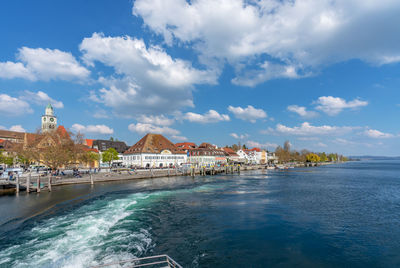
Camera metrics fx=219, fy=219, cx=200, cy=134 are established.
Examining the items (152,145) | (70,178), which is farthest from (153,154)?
(70,178)

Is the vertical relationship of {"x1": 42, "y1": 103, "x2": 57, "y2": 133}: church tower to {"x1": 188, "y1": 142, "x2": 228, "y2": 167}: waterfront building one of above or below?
above

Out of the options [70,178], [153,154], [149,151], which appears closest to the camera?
[70,178]

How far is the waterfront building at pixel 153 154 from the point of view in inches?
2894

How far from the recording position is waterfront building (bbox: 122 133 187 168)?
73.5 metres

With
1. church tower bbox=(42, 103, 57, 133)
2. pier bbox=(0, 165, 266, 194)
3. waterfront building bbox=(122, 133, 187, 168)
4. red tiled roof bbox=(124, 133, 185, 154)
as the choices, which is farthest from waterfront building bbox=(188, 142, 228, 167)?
church tower bbox=(42, 103, 57, 133)

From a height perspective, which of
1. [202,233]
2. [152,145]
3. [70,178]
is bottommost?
[202,233]

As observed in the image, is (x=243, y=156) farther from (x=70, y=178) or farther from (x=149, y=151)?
(x=70, y=178)

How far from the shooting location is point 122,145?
10306cm

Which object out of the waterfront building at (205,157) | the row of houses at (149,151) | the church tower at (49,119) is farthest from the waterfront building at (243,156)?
the church tower at (49,119)

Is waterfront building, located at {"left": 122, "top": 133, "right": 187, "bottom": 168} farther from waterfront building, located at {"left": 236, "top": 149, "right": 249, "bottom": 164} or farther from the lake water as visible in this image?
waterfront building, located at {"left": 236, "top": 149, "right": 249, "bottom": 164}

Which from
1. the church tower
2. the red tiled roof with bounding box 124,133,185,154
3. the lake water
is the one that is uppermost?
the church tower

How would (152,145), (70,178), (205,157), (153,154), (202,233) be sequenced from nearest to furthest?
(202,233) < (70,178) < (153,154) < (152,145) < (205,157)

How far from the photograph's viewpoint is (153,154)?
76250 millimetres

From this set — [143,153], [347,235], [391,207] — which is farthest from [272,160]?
[347,235]
